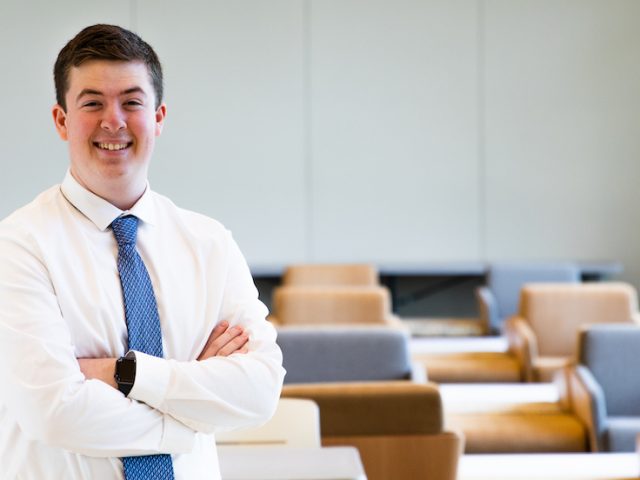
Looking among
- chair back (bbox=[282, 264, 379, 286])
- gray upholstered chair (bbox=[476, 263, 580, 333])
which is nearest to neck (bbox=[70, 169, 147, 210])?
chair back (bbox=[282, 264, 379, 286])

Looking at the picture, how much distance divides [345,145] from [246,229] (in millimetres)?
1336

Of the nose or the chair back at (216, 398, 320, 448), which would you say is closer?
the nose

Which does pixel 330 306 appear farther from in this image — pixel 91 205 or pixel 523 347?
pixel 91 205

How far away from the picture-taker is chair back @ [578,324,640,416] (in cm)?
589

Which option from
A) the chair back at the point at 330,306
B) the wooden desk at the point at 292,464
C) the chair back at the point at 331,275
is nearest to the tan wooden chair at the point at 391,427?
the wooden desk at the point at 292,464

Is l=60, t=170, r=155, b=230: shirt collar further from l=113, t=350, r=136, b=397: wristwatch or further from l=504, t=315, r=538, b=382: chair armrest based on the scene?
l=504, t=315, r=538, b=382: chair armrest

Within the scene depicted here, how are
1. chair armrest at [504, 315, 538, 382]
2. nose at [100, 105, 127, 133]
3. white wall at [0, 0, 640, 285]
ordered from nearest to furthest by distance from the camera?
nose at [100, 105, 127, 133] → chair armrest at [504, 315, 538, 382] → white wall at [0, 0, 640, 285]

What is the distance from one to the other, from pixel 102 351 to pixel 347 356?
3604 mm

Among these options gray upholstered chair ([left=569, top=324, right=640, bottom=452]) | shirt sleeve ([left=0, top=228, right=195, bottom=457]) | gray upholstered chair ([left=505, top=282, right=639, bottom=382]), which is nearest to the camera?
shirt sleeve ([left=0, top=228, right=195, bottom=457])

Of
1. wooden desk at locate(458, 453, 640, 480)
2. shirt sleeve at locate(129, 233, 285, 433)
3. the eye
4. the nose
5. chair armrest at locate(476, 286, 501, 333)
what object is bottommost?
chair armrest at locate(476, 286, 501, 333)

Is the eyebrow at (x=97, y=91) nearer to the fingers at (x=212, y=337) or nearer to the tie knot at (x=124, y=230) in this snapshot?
the tie knot at (x=124, y=230)

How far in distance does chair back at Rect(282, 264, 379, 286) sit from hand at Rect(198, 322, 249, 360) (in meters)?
7.27

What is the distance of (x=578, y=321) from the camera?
7723mm

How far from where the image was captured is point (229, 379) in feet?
6.48
